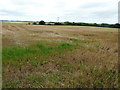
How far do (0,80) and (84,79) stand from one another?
2.79 metres

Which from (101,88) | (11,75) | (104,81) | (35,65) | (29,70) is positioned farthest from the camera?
(35,65)

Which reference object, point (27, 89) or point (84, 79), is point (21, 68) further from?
point (84, 79)

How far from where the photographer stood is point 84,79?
3.88 metres

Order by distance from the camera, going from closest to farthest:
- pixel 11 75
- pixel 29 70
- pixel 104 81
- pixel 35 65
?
1. pixel 104 81
2. pixel 11 75
3. pixel 29 70
4. pixel 35 65

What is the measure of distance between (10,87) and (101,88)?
272 centimetres

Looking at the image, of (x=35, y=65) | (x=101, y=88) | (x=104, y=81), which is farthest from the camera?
(x=35, y=65)

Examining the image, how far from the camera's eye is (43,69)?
5.02m

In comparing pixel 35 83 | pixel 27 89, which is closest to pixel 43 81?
pixel 35 83

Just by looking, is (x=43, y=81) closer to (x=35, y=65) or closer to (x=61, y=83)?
(x=61, y=83)

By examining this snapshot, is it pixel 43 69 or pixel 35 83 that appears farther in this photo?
pixel 43 69

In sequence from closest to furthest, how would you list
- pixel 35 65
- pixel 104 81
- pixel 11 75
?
pixel 104 81, pixel 11 75, pixel 35 65

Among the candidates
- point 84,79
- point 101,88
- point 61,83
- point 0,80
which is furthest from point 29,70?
point 101,88

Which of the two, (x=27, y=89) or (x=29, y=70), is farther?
(x=29, y=70)

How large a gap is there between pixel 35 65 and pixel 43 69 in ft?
1.93
